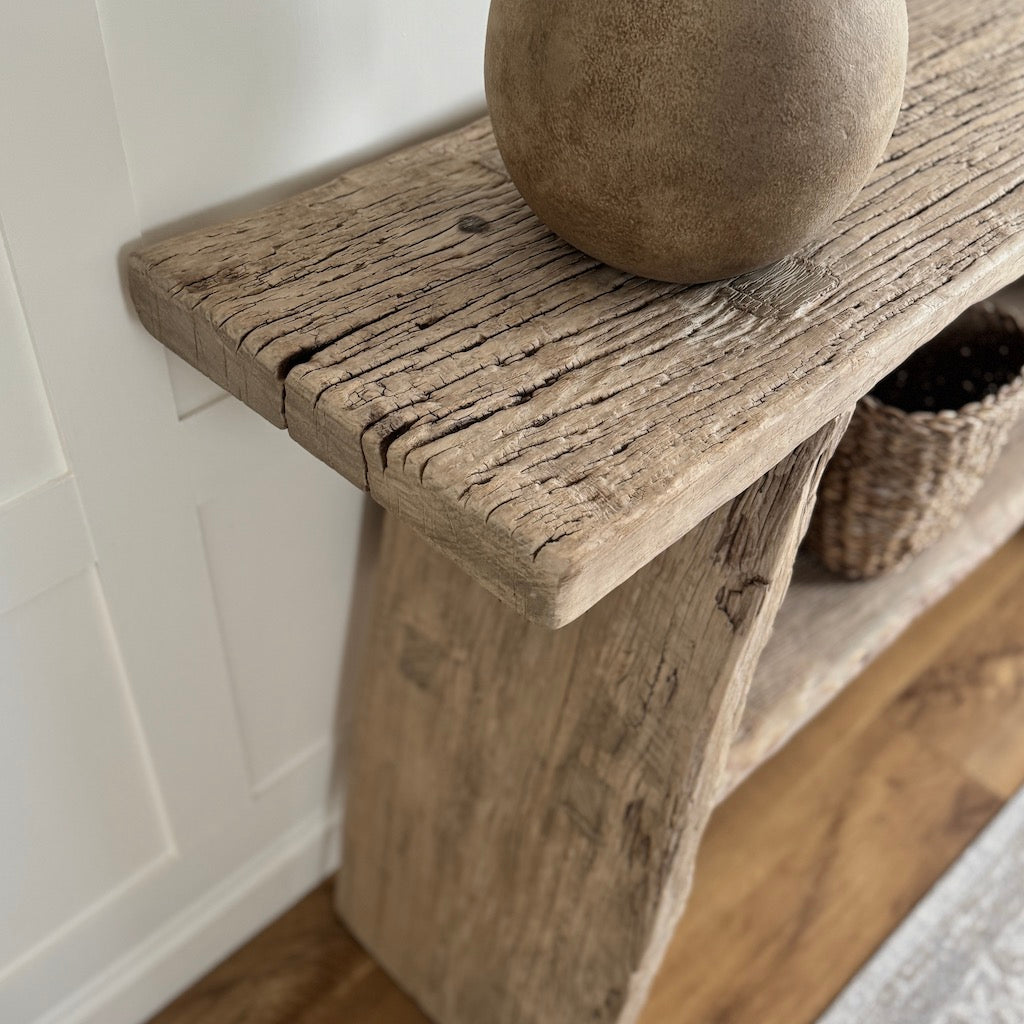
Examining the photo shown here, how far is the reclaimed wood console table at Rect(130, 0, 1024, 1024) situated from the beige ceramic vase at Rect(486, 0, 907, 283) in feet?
0.16

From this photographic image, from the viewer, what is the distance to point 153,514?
664mm

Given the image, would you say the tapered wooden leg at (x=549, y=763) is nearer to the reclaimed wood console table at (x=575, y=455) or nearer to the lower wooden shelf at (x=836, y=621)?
the reclaimed wood console table at (x=575, y=455)

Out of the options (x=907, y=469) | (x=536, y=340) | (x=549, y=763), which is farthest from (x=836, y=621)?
(x=536, y=340)

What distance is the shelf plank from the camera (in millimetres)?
419

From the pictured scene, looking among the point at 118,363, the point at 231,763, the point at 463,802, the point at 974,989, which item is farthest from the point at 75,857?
the point at 974,989

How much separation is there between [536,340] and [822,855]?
33.3 inches

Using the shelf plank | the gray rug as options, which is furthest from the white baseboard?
the shelf plank

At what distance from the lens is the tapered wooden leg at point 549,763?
1.98 ft

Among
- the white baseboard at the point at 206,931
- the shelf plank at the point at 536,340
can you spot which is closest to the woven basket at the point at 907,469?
the shelf plank at the point at 536,340

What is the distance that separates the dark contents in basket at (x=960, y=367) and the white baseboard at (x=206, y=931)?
2.35 ft

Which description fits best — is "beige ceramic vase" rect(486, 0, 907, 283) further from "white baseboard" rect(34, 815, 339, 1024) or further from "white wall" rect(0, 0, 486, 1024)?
"white baseboard" rect(34, 815, 339, 1024)

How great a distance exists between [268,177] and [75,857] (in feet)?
1.73

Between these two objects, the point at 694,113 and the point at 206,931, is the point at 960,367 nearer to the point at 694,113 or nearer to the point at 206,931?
the point at 694,113

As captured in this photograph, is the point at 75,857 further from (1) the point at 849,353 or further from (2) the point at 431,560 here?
(1) the point at 849,353
